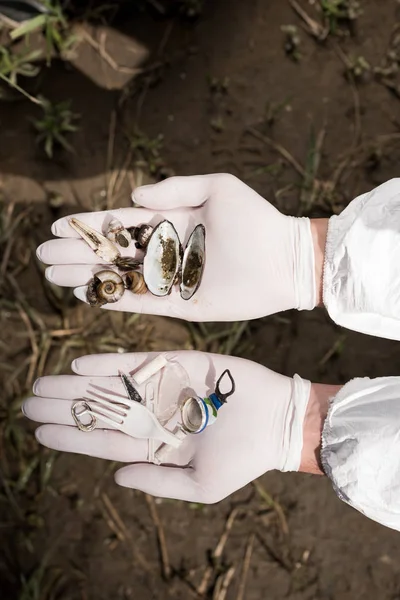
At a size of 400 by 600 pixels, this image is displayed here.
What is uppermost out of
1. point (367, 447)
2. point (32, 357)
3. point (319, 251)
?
point (319, 251)

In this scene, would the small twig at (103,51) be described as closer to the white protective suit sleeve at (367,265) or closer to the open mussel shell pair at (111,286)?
the open mussel shell pair at (111,286)

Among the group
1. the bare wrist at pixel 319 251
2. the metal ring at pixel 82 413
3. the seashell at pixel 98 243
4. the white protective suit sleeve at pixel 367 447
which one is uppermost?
the bare wrist at pixel 319 251

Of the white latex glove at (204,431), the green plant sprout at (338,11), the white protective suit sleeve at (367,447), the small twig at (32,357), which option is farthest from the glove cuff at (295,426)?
the green plant sprout at (338,11)

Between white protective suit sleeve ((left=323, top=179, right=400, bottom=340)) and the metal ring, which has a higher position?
white protective suit sleeve ((left=323, top=179, right=400, bottom=340))

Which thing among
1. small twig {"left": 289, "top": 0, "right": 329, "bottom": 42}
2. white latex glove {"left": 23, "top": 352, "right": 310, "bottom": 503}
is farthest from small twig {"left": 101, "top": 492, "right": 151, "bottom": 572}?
small twig {"left": 289, "top": 0, "right": 329, "bottom": 42}

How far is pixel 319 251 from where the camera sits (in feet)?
5.58

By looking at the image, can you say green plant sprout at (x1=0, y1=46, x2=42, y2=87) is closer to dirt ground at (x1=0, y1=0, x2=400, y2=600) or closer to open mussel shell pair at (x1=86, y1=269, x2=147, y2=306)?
dirt ground at (x1=0, y1=0, x2=400, y2=600)

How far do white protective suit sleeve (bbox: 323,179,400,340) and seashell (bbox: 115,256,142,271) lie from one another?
21.6 inches

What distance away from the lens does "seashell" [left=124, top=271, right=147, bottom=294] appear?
1697 millimetres

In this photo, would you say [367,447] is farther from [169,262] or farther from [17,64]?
[17,64]

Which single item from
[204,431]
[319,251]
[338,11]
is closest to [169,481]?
[204,431]

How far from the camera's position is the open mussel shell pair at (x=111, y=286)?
1.69 m

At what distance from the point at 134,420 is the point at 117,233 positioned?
55cm

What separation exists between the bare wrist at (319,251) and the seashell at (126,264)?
1.71ft
